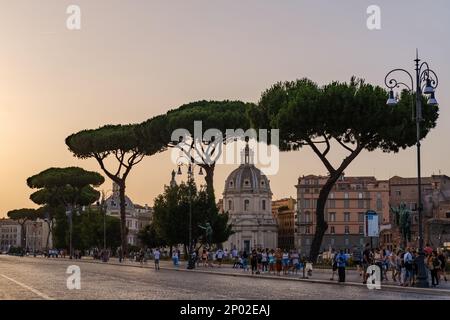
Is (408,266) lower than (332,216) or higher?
lower

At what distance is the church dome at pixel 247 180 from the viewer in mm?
143875

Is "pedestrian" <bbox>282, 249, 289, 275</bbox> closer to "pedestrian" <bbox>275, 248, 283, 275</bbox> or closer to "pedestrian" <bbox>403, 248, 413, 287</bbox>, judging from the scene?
"pedestrian" <bbox>275, 248, 283, 275</bbox>

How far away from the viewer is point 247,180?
472 ft

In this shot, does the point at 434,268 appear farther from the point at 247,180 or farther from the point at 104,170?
the point at 247,180

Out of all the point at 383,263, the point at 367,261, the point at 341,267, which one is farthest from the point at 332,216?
the point at 341,267

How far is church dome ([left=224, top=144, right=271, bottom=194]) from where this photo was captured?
14388cm

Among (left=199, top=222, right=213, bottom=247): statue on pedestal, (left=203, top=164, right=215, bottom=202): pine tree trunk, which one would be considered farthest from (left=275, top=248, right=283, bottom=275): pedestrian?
(left=203, top=164, right=215, bottom=202): pine tree trunk

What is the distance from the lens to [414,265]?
3069 centimetres

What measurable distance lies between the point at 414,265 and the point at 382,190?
104511mm

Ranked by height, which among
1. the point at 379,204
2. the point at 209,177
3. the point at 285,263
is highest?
the point at 209,177

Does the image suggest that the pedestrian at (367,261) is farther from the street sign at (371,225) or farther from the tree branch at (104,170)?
the tree branch at (104,170)

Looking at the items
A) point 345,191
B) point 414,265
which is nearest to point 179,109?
point 414,265

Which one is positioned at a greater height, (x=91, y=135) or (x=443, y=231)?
(x=91, y=135)
